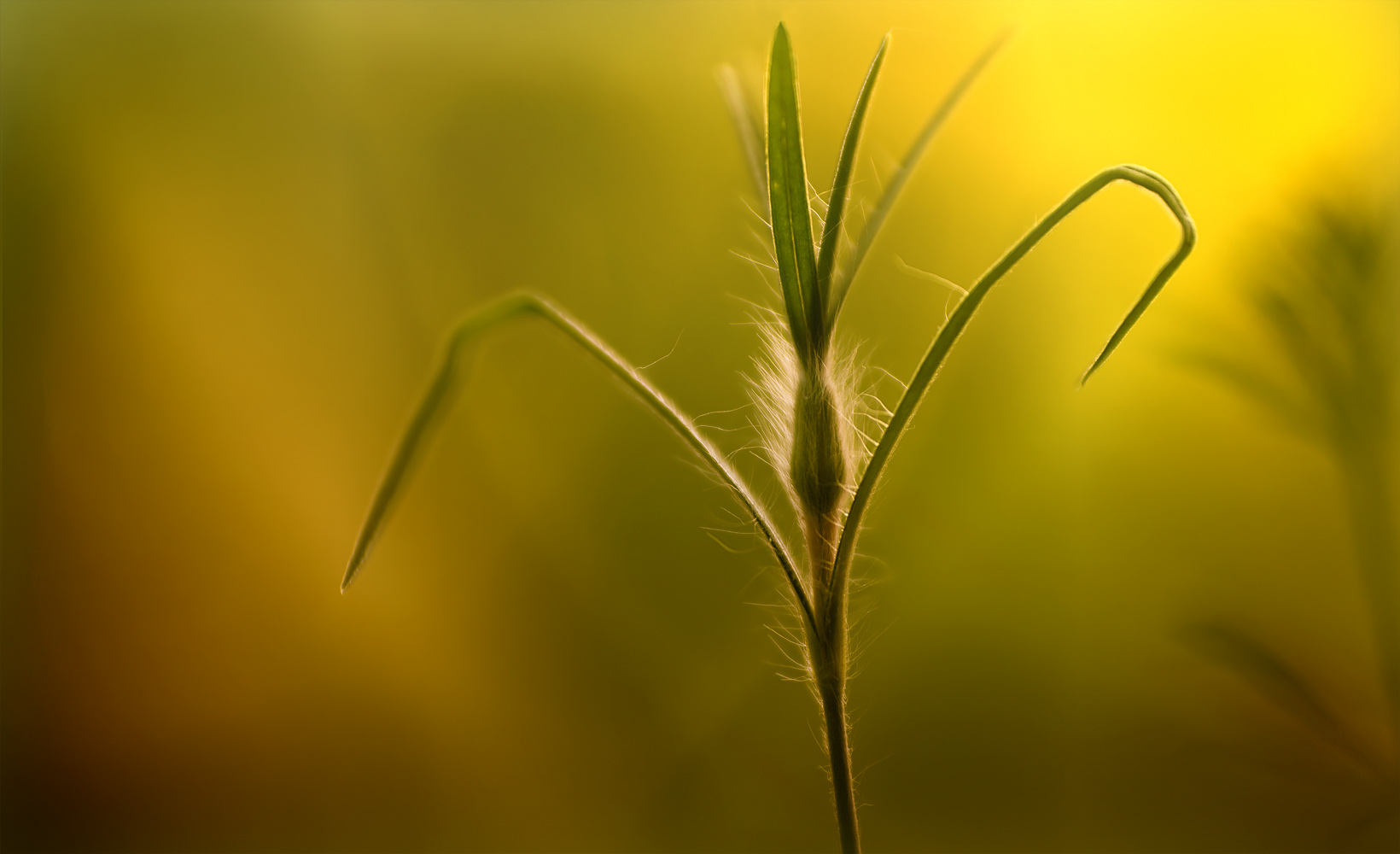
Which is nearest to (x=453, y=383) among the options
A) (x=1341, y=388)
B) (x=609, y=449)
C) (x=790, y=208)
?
(x=790, y=208)

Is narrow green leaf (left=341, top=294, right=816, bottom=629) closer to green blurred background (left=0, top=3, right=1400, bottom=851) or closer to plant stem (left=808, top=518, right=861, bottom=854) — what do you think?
plant stem (left=808, top=518, right=861, bottom=854)

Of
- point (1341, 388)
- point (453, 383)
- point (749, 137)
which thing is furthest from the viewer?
point (1341, 388)

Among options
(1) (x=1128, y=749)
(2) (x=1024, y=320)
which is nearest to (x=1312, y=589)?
(1) (x=1128, y=749)

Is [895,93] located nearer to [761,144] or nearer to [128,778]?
[761,144]

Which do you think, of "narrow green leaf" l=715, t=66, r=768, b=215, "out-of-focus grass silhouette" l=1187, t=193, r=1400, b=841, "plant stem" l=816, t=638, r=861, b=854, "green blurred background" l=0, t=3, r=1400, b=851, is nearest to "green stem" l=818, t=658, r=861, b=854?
"plant stem" l=816, t=638, r=861, b=854

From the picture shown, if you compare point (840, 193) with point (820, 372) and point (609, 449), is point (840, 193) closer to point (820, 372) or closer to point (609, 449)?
point (820, 372)
